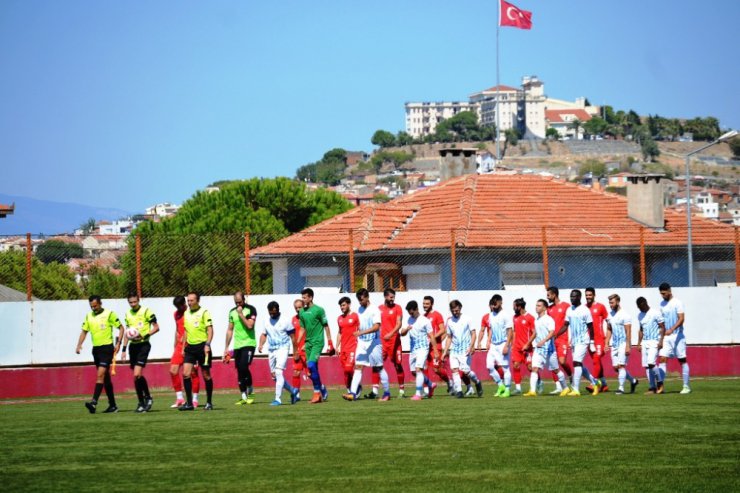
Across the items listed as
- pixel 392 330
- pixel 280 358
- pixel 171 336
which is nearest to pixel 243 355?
pixel 280 358

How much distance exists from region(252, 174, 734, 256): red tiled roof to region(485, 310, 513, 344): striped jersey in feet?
39.2

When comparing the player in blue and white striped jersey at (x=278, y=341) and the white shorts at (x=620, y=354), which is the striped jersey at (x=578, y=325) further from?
the player in blue and white striped jersey at (x=278, y=341)

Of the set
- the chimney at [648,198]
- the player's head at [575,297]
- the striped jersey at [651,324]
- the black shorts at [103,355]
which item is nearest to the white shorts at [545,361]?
the player's head at [575,297]

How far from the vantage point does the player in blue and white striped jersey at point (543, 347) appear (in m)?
23.4

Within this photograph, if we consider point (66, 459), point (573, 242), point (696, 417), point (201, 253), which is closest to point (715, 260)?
point (573, 242)

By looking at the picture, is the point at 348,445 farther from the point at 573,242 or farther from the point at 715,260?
the point at 715,260

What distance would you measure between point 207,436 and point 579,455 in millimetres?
4696

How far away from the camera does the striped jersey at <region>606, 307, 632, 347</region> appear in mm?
24219

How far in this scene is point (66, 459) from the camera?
13734mm

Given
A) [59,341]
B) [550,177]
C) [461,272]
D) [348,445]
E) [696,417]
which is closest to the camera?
[348,445]

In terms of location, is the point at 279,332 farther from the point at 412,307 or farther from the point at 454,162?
the point at 454,162

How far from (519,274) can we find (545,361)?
43.1 ft

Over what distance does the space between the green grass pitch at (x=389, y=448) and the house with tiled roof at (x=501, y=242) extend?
14204 mm

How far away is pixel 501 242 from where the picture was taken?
121ft
